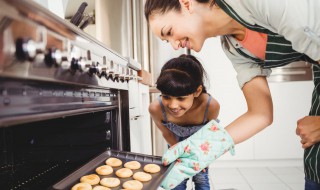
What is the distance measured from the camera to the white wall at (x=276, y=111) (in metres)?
3.11

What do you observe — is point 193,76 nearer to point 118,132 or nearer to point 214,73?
point 118,132

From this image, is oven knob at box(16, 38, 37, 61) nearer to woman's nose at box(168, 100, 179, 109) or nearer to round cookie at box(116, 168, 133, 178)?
round cookie at box(116, 168, 133, 178)

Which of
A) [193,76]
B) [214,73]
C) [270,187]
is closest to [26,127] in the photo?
[193,76]

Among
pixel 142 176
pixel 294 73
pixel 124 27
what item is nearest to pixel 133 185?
pixel 142 176

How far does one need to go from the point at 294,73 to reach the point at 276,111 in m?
0.49

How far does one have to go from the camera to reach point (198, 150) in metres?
1.01

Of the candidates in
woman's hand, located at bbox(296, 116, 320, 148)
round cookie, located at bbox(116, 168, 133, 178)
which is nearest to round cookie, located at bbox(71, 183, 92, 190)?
round cookie, located at bbox(116, 168, 133, 178)

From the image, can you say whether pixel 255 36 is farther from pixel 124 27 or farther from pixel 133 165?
pixel 124 27

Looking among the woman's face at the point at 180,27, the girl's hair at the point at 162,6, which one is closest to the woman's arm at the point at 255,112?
the woman's face at the point at 180,27

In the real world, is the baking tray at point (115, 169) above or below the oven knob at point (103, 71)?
below

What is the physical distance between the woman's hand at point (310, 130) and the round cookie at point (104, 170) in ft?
2.33

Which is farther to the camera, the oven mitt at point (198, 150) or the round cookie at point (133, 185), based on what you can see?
the oven mitt at point (198, 150)

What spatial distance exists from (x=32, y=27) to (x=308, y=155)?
1.02 m

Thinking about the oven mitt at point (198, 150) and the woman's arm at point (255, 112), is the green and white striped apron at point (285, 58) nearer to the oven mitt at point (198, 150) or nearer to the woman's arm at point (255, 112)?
the woman's arm at point (255, 112)
